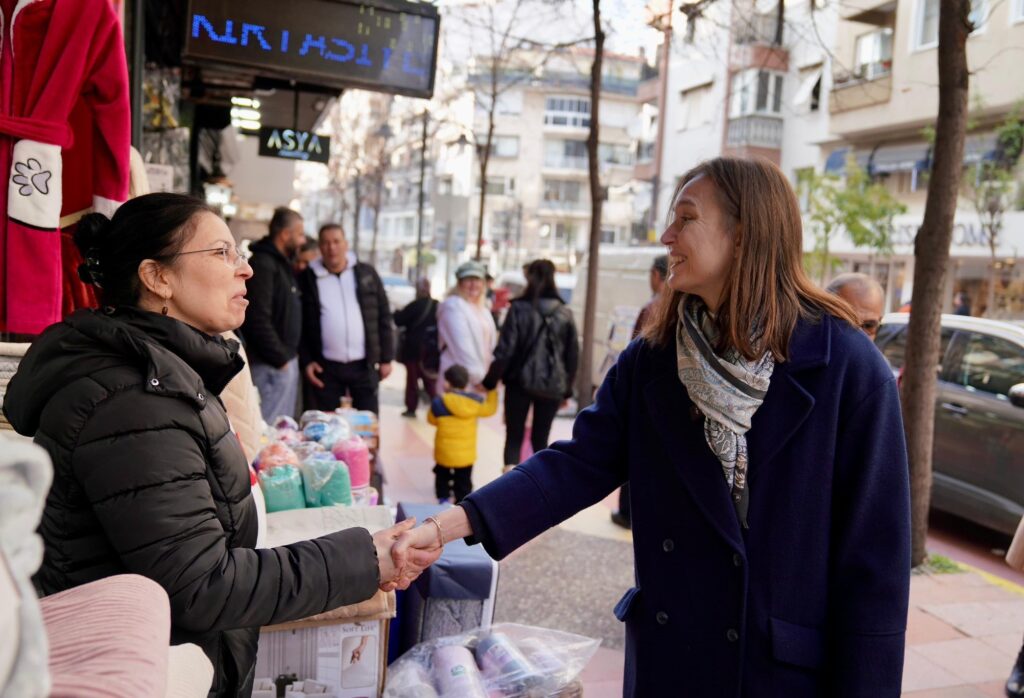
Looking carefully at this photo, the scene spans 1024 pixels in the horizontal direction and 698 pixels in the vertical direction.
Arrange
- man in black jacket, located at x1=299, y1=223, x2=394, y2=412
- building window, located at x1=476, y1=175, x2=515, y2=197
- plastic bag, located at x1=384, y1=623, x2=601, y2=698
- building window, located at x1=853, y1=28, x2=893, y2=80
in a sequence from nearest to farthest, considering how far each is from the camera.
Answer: plastic bag, located at x1=384, y1=623, x2=601, y2=698, man in black jacket, located at x1=299, y1=223, x2=394, y2=412, building window, located at x1=853, y1=28, x2=893, y2=80, building window, located at x1=476, y1=175, x2=515, y2=197

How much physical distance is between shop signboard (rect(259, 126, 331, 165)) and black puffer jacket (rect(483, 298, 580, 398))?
177 inches

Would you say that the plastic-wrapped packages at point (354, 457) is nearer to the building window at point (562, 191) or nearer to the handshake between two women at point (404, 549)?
the handshake between two women at point (404, 549)

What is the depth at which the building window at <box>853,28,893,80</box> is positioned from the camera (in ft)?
86.2

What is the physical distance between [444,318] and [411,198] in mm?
75009

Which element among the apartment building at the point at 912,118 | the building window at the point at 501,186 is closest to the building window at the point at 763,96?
the apartment building at the point at 912,118

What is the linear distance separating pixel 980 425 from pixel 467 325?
437 centimetres

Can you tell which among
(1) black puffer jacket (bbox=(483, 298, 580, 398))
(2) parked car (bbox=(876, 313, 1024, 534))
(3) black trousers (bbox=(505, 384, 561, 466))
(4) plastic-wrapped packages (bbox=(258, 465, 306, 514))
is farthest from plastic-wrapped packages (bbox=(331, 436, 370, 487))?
(2) parked car (bbox=(876, 313, 1024, 534))

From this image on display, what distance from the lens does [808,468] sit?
1991 millimetres

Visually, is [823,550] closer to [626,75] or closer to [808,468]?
[808,468]

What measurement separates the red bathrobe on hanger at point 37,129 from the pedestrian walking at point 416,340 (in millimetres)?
7722

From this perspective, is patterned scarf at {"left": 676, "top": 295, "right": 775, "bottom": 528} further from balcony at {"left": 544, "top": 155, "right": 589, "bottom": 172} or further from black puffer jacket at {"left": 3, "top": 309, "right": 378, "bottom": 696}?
balcony at {"left": 544, "top": 155, "right": 589, "bottom": 172}

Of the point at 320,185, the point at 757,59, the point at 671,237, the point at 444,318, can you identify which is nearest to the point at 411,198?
the point at 320,185

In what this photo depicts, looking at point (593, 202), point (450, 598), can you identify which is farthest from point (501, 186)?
point (450, 598)

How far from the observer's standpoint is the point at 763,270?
2.09 metres
